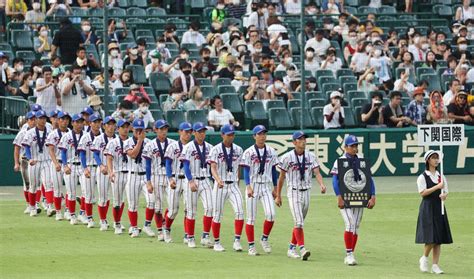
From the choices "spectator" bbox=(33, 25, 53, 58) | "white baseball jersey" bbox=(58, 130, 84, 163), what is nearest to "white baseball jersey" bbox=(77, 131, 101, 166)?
"white baseball jersey" bbox=(58, 130, 84, 163)

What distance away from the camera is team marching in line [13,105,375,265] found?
18.7m

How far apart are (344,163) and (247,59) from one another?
12245 mm

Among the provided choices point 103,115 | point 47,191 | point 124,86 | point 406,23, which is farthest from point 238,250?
point 406,23

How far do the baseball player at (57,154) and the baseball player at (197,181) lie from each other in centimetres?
380

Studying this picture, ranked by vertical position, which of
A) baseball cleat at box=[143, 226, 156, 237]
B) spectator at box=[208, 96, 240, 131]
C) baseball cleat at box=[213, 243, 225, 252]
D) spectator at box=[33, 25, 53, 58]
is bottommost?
baseball cleat at box=[143, 226, 156, 237]

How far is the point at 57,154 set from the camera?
2322 cm

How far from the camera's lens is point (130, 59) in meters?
29.1

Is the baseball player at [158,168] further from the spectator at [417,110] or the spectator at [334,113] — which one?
the spectator at [417,110]

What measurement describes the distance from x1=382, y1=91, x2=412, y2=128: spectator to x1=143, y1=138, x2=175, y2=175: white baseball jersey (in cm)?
922

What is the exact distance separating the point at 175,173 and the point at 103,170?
1.83 metres

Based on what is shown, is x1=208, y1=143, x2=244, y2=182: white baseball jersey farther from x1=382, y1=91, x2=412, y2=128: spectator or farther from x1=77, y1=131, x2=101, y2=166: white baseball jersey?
x1=382, y1=91, x2=412, y2=128: spectator

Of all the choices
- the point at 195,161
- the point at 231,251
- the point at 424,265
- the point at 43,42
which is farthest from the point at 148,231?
the point at 43,42

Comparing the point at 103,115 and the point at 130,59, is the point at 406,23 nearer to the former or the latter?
the point at 130,59

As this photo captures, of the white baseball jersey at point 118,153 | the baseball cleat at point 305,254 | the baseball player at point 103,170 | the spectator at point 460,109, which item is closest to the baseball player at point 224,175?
the baseball cleat at point 305,254
